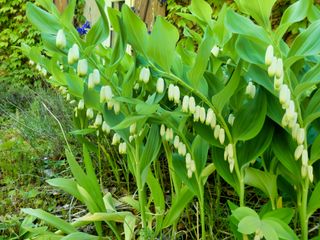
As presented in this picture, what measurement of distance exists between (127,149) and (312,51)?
721 millimetres

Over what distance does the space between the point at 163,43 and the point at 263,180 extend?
0.49m

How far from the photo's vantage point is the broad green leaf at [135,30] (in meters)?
1.08

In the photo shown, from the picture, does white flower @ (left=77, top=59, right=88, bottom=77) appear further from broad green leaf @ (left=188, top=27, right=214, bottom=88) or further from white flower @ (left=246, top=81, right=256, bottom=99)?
white flower @ (left=246, top=81, right=256, bottom=99)

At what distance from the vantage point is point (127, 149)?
1493 mm

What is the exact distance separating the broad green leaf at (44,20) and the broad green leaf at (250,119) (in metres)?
0.56

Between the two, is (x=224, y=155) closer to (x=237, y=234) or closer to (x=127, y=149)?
(x=237, y=234)

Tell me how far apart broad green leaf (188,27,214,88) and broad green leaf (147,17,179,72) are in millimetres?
70

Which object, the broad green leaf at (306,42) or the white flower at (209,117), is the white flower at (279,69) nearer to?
the broad green leaf at (306,42)

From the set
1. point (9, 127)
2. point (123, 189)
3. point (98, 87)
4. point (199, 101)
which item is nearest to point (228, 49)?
point (199, 101)

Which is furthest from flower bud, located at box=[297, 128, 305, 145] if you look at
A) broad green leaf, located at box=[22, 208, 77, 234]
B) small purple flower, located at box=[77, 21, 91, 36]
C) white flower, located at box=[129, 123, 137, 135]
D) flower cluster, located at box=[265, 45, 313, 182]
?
small purple flower, located at box=[77, 21, 91, 36]

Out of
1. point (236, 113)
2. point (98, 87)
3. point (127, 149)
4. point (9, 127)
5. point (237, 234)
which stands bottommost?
point (9, 127)

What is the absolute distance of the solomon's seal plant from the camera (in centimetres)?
102

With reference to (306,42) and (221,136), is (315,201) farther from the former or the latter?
(306,42)

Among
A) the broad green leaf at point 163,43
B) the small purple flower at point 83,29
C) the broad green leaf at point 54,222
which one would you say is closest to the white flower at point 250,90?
the broad green leaf at point 163,43
